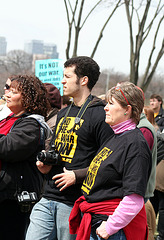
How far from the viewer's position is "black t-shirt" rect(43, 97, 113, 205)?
259 centimetres

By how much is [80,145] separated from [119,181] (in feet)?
1.77

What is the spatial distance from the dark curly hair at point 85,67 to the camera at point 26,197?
1.00 m

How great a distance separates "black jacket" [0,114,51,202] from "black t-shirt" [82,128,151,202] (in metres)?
0.68

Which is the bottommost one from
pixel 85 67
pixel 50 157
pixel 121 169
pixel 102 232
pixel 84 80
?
pixel 102 232

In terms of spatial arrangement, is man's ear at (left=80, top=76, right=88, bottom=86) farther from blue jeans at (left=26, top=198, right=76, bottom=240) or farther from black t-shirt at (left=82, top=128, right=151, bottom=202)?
blue jeans at (left=26, top=198, right=76, bottom=240)

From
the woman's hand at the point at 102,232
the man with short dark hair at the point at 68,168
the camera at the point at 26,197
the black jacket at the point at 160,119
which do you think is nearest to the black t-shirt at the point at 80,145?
the man with short dark hair at the point at 68,168

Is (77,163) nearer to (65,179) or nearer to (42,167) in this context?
(65,179)

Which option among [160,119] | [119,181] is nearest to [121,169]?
[119,181]

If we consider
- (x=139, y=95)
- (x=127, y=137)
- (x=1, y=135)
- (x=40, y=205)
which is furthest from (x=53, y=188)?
(x=139, y=95)

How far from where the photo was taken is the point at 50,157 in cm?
254

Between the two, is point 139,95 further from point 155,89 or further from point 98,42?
point 155,89

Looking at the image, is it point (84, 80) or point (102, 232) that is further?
point (84, 80)

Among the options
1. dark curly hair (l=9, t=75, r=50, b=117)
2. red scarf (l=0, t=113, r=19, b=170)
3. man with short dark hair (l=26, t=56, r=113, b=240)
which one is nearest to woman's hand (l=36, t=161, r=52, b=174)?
man with short dark hair (l=26, t=56, r=113, b=240)

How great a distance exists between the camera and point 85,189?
2.36 metres
